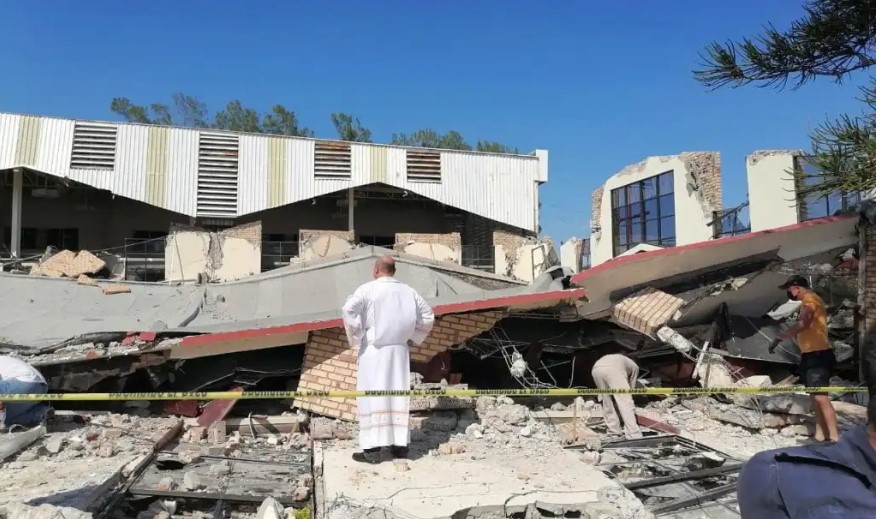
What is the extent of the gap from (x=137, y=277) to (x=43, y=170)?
4435mm

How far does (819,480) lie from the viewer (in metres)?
1.31

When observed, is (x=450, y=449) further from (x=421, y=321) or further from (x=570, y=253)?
(x=570, y=253)

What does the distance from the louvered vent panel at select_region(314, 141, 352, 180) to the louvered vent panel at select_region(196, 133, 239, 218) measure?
8.69 ft

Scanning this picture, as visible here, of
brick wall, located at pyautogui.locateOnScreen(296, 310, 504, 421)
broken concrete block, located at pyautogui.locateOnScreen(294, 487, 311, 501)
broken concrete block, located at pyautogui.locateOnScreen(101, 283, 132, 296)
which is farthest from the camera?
broken concrete block, located at pyautogui.locateOnScreen(101, 283, 132, 296)

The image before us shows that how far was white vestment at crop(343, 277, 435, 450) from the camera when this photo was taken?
4.50 metres

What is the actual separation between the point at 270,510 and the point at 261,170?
1720 cm

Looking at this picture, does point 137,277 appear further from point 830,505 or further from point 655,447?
point 830,505

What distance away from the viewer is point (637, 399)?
6.96 metres

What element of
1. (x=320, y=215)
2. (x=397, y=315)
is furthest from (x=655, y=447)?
(x=320, y=215)

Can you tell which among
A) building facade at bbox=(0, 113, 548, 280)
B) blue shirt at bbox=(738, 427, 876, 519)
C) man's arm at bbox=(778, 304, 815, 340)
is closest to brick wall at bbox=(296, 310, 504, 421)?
man's arm at bbox=(778, 304, 815, 340)

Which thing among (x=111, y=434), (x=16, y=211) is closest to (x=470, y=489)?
(x=111, y=434)

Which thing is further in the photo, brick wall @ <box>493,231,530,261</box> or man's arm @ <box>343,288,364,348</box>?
brick wall @ <box>493,231,530,261</box>

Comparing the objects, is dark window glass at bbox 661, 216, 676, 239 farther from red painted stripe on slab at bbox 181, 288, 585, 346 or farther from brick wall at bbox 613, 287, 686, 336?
red painted stripe on slab at bbox 181, 288, 585, 346

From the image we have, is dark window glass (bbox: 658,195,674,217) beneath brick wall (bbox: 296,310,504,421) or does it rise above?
above
